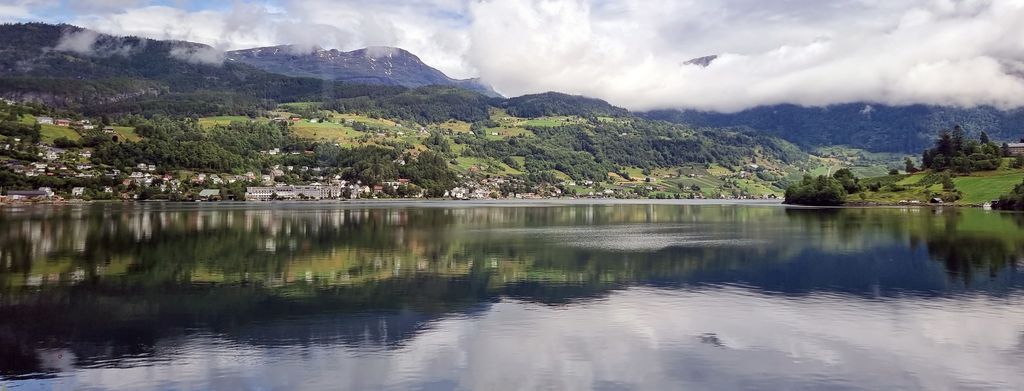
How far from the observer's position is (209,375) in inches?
582

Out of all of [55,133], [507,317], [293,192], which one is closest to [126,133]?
[55,133]

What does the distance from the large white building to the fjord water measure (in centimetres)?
11099

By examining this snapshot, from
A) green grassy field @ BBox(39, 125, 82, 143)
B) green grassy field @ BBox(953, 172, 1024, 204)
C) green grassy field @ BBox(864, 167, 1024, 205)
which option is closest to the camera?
green grassy field @ BBox(953, 172, 1024, 204)

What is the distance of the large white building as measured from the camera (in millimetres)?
150250

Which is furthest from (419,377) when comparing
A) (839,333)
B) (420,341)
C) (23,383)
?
(839,333)

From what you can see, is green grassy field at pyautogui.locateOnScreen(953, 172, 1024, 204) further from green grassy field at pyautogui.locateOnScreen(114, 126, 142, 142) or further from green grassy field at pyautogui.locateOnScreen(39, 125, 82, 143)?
green grassy field at pyautogui.locateOnScreen(39, 125, 82, 143)

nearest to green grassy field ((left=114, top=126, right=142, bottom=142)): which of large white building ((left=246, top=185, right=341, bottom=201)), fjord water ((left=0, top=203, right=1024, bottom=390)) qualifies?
large white building ((left=246, top=185, right=341, bottom=201))

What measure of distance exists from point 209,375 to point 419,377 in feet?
14.9

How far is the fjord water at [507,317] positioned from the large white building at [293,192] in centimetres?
11099

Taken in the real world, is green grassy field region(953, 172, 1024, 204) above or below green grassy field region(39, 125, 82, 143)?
below

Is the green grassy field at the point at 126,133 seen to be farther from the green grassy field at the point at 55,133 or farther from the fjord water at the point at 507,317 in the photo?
the fjord water at the point at 507,317

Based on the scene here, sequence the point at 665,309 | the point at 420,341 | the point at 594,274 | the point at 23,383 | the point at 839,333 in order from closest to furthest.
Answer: the point at 23,383, the point at 420,341, the point at 839,333, the point at 665,309, the point at 594,274

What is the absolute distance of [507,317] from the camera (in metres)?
21.3

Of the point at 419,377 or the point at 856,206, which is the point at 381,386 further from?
the point at 856,206
